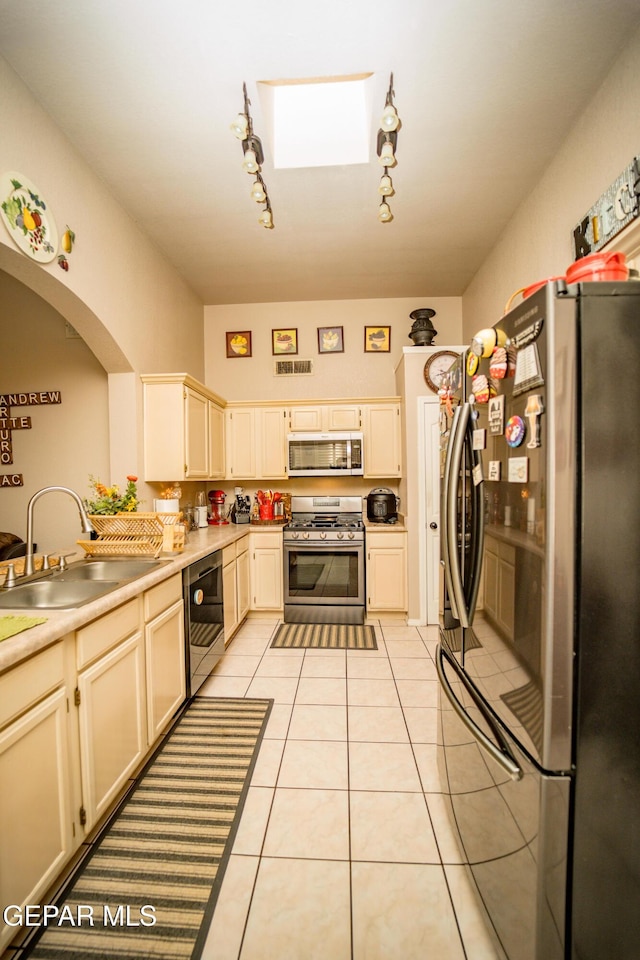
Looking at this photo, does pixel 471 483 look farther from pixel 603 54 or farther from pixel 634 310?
pixel 603 54

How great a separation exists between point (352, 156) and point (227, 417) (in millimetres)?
2470

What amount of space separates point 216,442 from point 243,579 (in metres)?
1.33

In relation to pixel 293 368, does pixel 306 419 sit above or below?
below

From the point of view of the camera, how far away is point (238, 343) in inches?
172

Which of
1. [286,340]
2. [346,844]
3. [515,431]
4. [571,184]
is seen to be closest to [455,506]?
[515,431]

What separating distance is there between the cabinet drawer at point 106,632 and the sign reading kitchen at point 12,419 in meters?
2.51

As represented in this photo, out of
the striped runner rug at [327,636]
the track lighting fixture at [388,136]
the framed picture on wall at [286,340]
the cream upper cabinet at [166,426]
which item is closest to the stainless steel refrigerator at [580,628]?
the track lighting fixture at [388,136]

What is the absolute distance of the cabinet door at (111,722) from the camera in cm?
139

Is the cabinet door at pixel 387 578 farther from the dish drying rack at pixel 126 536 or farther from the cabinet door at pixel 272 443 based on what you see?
the dish drying rack at pixel 126 536

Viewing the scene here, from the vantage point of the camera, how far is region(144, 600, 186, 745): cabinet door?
1857 millimetres

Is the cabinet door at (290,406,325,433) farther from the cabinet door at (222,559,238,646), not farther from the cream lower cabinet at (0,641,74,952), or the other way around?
the cream lower cabinet at (0,641,74,952)

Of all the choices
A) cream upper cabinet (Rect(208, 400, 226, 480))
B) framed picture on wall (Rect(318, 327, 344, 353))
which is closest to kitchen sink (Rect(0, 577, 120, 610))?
cream upper cabinet (Rect(208, 400, 226, 480))

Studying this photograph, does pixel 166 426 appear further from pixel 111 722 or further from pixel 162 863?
pixel 162 863

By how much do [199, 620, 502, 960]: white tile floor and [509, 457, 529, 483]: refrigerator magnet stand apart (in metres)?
1.35
